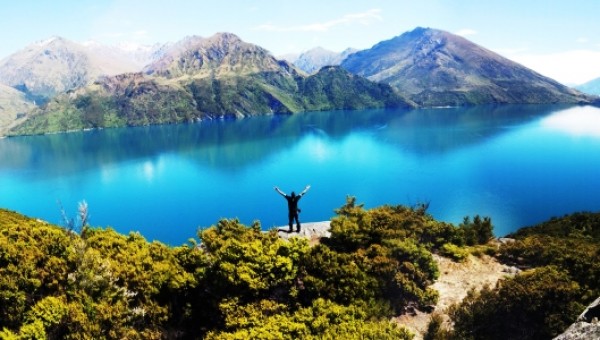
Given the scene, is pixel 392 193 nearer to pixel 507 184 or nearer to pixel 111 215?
pixel 507 184

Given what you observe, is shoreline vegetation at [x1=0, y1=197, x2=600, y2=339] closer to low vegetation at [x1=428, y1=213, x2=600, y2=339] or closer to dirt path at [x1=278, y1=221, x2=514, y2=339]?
low vegetation at [x1=428, y1=213, x2=600, y2=339]

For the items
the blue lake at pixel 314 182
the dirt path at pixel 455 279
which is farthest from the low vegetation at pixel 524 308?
the blue lake at pixel 314 182

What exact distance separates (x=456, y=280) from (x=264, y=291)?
643 inches

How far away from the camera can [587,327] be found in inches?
488

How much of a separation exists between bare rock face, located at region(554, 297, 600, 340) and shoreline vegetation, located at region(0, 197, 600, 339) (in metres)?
8.75

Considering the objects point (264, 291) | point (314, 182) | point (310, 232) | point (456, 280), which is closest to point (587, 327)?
point (264, 291)

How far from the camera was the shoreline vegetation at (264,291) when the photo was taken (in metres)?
21.9

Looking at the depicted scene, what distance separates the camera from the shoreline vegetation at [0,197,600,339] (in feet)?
71.7

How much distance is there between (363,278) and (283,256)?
17.3 ft

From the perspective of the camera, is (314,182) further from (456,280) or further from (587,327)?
(587,327)

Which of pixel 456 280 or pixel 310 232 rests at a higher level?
pixel 310 232

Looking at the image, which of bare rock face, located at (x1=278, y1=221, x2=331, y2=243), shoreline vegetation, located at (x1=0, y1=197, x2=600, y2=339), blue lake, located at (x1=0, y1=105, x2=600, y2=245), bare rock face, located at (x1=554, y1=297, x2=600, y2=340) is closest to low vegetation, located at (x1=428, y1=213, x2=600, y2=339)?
A: shoreline vegetation, located at (x1=0, y1=197, x2=600, y2=339)

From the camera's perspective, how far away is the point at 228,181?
131500 millimetres

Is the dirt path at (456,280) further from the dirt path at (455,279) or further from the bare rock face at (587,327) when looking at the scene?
the bare rock face at (587,327)
